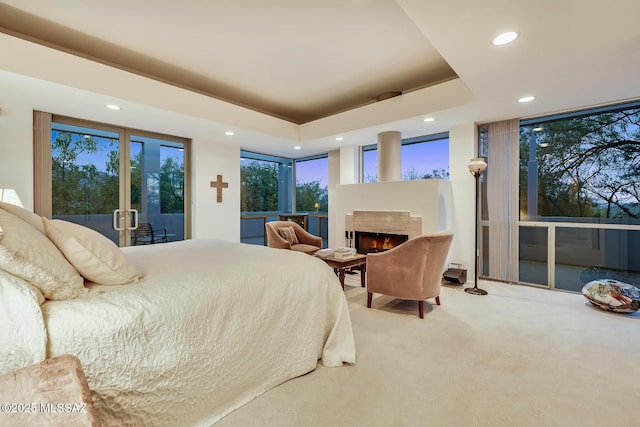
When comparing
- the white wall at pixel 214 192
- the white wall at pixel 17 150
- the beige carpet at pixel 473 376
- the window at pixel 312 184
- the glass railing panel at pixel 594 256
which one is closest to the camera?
the beige carpet at pixel 473 376

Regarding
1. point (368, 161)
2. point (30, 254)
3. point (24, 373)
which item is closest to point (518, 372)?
point (24, 373)

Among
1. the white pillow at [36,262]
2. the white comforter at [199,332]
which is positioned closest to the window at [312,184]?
the white comforter at [199,332]

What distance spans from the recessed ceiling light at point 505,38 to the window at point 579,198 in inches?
93.8

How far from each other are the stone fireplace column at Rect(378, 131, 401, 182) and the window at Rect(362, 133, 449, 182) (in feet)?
1.63

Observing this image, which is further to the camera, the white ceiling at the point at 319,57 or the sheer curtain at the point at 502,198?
the sheer curtain at the point at 502,198


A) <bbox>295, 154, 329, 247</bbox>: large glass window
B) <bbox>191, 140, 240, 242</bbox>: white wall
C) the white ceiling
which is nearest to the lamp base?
the white ceiling

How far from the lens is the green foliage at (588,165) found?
3.49m

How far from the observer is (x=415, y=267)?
9.36 feet

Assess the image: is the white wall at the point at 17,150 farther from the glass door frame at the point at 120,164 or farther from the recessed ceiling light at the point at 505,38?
the recessed ceiling light at the point at 505,38

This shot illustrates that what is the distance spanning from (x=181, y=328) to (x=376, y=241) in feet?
12.9

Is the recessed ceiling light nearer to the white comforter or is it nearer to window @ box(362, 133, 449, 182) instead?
the white comforter

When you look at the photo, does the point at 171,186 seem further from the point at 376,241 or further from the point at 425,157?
the point at 425,157

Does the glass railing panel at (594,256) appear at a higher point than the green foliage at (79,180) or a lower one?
lower

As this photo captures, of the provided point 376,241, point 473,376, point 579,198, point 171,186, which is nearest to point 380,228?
point 376,241
